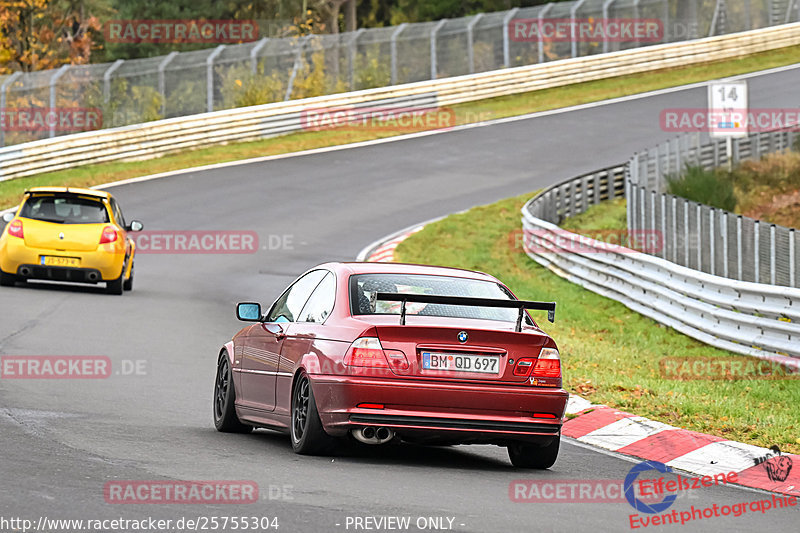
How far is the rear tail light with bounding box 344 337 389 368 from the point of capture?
8.68 metres

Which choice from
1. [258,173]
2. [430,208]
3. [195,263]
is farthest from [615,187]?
[195,263]

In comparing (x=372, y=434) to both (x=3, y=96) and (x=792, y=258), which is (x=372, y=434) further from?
(x=3, y=96)

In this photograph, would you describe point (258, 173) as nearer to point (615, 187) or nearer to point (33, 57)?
point (615, 187)

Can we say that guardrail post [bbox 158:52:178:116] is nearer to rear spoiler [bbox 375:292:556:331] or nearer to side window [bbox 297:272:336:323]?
side window [bbox 297:272:336:323]

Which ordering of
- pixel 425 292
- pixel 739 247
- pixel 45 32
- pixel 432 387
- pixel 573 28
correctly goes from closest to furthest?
1. pixel 432 387
2. pixel 425 292
3. pixel 739 247
4. pixel 573 28
5. pixel 45 32

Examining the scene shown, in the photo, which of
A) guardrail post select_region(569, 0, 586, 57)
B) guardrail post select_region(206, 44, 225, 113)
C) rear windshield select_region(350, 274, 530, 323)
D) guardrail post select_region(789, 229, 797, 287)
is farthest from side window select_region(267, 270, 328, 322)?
guardrail post select_region(569, 0, 586, 57)

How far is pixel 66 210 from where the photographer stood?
2056cm

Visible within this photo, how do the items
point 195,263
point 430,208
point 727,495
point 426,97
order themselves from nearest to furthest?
point 727,495, point 195,263, point 430,208, point 426,97

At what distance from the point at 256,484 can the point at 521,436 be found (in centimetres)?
200

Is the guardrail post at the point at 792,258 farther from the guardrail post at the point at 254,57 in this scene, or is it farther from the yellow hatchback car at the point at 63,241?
the guardrail post at the point at 254,57

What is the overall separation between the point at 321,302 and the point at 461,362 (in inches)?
48.2

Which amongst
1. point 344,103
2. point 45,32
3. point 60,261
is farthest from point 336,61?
point 60,261

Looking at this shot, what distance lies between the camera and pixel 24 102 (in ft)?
115

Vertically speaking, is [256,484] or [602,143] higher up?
[256,484]
